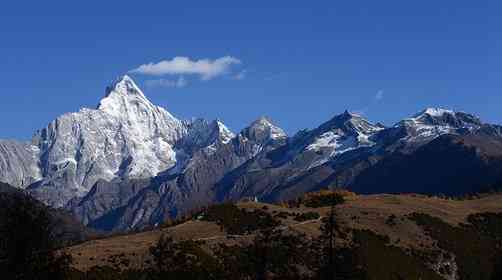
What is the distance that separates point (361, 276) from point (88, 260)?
3505 cm

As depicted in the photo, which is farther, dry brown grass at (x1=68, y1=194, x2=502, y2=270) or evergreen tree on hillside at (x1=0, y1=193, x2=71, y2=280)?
dry brown grass at (x1=68, y1=194, x2=502, y2=270)

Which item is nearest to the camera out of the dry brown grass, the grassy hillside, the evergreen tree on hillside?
the evergreen tree on hillside

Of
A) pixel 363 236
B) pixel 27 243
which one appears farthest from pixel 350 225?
pixel 27 243

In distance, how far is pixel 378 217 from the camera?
139000 mm

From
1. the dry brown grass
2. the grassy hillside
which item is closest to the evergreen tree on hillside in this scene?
the grassy hillside

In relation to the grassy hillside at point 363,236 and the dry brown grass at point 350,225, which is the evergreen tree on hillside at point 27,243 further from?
the dry brown grass at point 350,225

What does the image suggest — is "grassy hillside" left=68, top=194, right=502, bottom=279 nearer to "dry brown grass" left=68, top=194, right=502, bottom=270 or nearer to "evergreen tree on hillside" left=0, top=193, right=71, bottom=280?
"dry brown grass" left=68, top=194, right=502, bottom=270

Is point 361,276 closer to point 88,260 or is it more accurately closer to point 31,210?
point 88,260

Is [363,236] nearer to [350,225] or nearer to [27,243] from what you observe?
[350,225]

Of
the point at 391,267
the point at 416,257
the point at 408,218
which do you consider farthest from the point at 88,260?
the point at 408,218

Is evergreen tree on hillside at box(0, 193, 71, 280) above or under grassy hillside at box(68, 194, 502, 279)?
under

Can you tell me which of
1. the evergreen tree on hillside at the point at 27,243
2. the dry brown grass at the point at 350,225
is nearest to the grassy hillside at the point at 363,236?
the dry brown grass at the point at 350,225

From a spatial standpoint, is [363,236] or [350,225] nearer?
[363,236]

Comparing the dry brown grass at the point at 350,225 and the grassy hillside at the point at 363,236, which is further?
the grassy hillside at the point at 363,236
